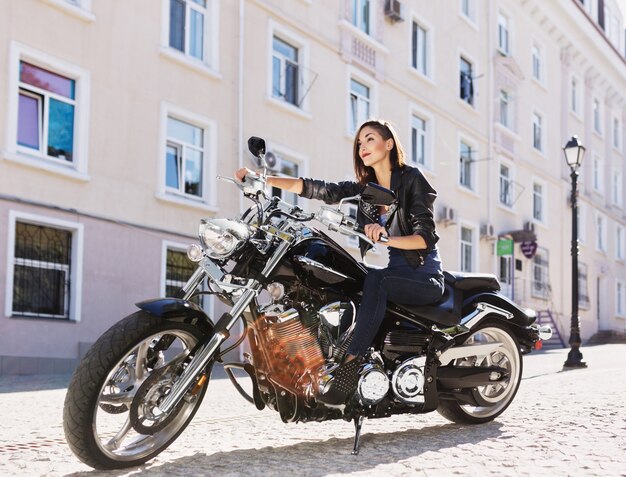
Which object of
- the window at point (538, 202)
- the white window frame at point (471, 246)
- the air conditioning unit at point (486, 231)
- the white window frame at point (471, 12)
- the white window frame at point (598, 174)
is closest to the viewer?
the white window frame at point (471, 246)

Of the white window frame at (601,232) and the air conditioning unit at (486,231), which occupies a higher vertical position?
the white window frame at (601,232)

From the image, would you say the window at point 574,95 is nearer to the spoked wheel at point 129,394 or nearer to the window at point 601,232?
the window at point 601,232

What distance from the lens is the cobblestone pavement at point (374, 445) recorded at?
→ 159 inches

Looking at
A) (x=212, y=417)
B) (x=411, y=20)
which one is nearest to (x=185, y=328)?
(x=212, y=417)

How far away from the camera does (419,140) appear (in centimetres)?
2317

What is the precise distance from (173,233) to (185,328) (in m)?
11.0

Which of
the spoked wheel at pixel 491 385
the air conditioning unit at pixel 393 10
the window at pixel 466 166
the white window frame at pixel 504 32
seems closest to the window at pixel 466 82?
the window at pixel 466 166

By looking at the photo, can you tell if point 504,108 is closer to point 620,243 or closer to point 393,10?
point 393,10

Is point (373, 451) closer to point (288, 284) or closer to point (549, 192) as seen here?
point (288, 284)

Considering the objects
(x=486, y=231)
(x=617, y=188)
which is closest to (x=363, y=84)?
(x=486, y=231)

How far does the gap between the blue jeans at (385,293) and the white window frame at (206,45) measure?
36.7 ft

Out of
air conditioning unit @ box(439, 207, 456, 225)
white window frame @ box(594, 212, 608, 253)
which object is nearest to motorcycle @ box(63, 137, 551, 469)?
air conditioning unit @ box(439, 207, 456, 225)

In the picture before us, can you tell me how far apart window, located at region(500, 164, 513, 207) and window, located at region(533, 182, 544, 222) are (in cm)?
236

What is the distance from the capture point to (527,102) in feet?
96.2
